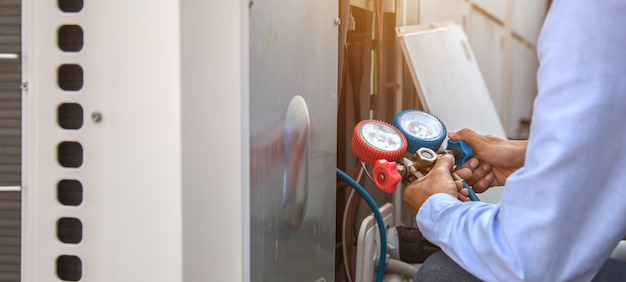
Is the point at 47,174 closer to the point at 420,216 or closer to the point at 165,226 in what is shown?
the point at 165,226

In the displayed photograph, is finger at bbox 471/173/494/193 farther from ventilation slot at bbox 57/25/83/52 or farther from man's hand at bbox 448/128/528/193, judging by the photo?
ventilation slot at bbox 57/25/83/52

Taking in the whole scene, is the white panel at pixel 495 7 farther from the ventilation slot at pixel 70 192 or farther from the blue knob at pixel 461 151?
the ventilation slot at pixel 70 192

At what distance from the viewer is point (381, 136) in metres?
1.04

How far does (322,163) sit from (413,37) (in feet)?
3.72

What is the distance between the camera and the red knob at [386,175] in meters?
0.94

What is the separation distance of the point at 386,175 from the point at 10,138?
0.60 meters

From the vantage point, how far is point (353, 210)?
1.85m

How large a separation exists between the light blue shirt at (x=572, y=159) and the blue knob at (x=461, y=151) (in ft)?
1.34

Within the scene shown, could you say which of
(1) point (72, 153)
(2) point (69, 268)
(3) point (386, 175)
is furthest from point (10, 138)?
(3) point (386, 175)

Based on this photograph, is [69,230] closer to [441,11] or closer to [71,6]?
[71,6]

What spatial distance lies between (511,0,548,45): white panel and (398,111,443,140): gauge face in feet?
8.67

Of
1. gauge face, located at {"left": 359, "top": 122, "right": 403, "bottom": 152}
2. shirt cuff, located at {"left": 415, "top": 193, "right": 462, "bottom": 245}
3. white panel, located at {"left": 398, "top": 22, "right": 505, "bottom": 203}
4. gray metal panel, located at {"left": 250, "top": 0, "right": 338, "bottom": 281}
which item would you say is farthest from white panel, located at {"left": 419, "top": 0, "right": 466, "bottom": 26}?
shirt cuff, located at {"left": 415, "top": 193, "right": 462, "bottom": 245}


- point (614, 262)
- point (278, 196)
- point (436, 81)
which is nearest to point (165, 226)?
point (278, 196)

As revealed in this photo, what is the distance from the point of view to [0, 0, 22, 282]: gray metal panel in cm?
75
